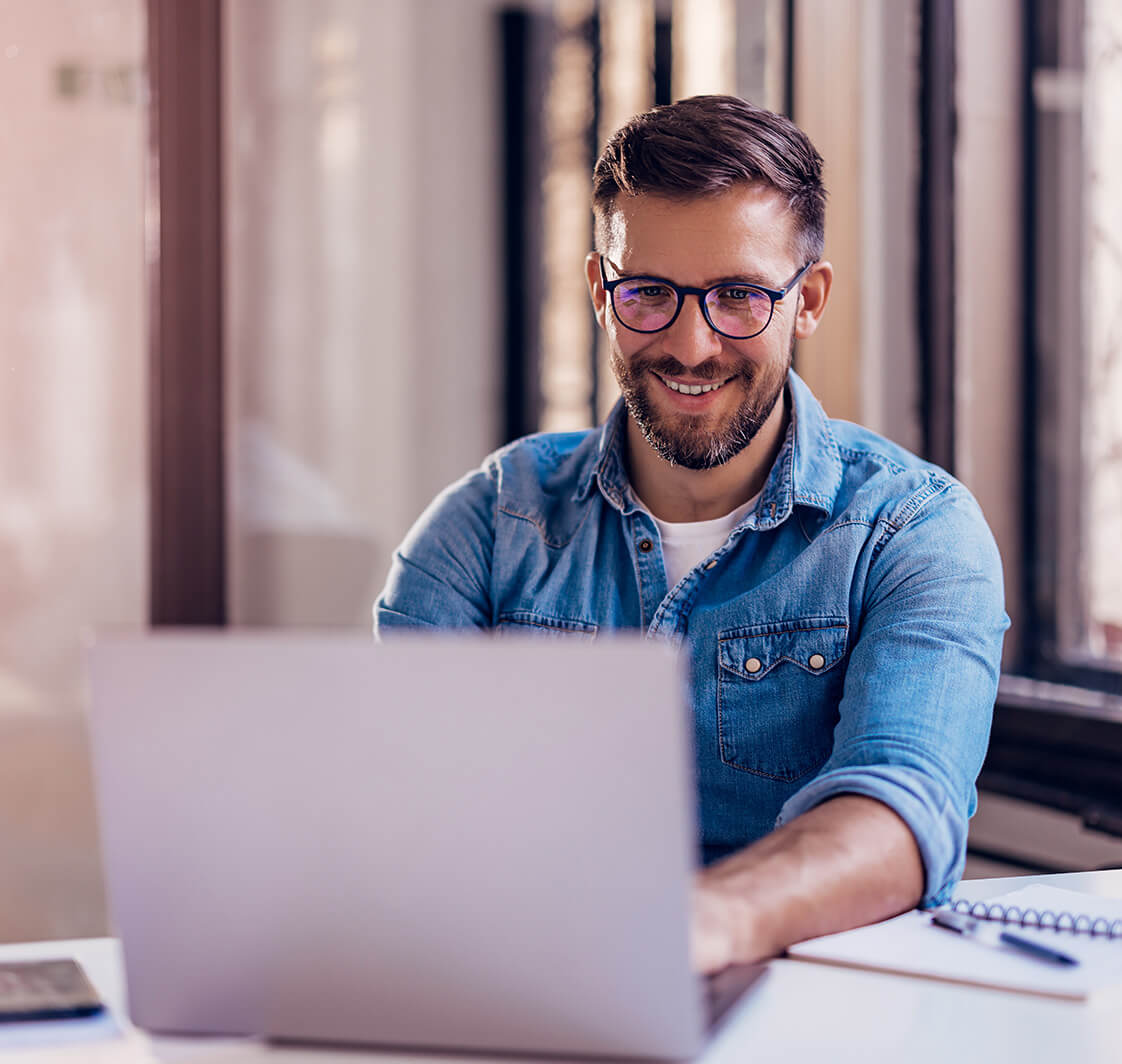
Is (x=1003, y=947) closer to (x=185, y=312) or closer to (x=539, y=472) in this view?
(x=539, y=472)

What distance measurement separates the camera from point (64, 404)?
2.70 meters

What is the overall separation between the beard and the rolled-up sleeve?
0.20 metres

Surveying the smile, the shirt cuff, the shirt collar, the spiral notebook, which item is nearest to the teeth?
the smile

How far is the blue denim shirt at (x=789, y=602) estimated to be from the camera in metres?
1.20

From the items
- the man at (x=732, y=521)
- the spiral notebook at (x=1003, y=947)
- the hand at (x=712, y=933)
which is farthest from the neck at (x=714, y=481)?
the hand at (x=712, y=933)

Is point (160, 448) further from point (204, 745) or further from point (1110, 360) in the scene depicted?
point (204, 745)

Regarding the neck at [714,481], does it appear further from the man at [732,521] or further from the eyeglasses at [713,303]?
the eyeglasses at [713,303]

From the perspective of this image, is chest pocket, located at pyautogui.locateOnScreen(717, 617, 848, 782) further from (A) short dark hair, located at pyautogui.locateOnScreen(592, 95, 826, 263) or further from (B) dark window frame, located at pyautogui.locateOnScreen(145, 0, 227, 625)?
(B) dark window frame, located at pyautogui.locateOnScreen(145, 0, 227, 625)

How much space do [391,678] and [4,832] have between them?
2.18 m

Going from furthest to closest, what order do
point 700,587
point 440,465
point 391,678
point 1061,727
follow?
point 440,465, point 1061,727, point 700,587, point 391,678

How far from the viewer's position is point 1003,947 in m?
0.97

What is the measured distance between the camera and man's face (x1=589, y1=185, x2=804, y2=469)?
1.47 metres

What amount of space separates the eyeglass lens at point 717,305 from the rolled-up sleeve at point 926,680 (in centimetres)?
26

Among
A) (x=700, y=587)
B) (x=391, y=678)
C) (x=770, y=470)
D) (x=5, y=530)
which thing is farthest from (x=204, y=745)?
(x=5, y=530)
